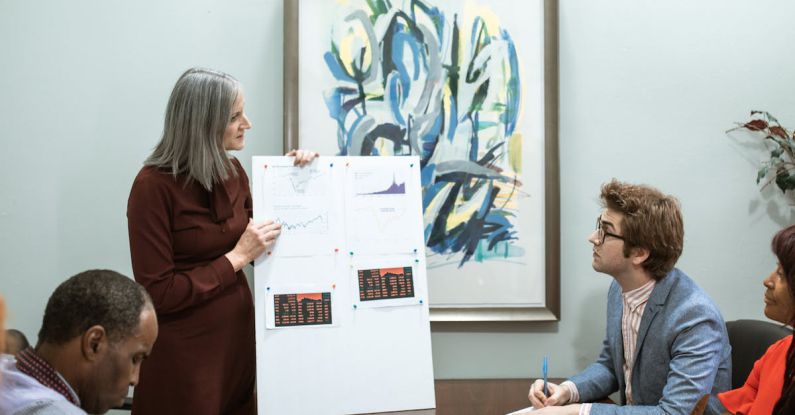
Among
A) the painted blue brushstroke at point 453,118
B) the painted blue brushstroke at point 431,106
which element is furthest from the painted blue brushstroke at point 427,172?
the painted blue brushstroke at point 453,118

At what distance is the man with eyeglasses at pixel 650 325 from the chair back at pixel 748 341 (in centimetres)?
24

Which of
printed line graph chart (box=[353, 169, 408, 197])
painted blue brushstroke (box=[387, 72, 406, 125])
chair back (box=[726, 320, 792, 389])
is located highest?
painted blue brushstroke (box=[387, 72, 406, 125])

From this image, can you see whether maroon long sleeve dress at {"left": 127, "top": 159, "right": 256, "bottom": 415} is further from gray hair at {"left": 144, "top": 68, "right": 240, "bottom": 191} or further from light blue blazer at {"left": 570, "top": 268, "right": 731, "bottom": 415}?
light blue blazer at {"left": 570, "top": 268, "right": 731, "bottom": 415}

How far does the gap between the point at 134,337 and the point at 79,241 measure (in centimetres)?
141

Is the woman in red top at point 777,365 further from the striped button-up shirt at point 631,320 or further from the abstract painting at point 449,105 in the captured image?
the abstract painting at point 449,105

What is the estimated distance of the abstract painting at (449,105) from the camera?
2643 millimetres

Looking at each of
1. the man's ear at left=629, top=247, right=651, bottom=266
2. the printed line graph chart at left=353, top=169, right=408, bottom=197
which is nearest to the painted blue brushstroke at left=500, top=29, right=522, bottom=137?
the printed line graph chart at left=353, top=169, right=408, bottom=197

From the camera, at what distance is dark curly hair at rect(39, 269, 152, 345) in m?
1.39

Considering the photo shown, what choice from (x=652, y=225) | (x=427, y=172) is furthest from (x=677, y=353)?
(x=427, y=172)

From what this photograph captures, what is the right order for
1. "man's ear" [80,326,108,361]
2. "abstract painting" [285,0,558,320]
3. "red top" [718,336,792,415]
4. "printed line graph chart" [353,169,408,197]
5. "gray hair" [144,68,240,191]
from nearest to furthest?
"man's ear" [80,326,108,361] < "red top" [718,336,792,415] < "gray hair" [144,68,240,191] < "printed line graph chart" [353,169,408,197] < "abstract painting" [285,0,558,320]

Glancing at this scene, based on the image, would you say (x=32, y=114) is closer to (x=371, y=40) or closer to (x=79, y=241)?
(x=79, y=241)

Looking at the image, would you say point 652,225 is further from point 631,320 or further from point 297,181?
point 297,181

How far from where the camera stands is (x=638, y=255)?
83.4 inches

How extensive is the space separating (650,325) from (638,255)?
206mm
